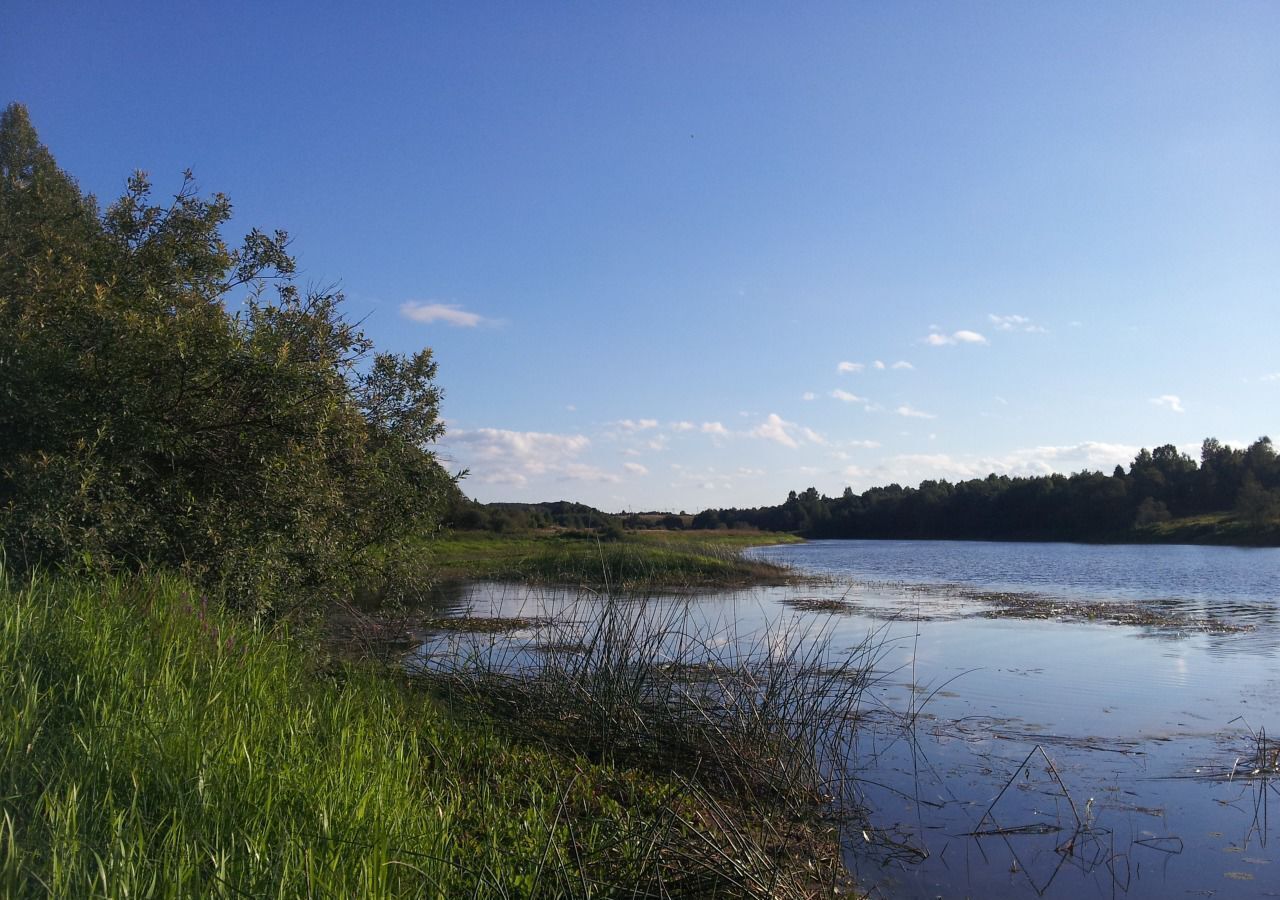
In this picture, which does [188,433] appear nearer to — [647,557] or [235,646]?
[235,646]

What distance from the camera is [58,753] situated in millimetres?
→ 4012

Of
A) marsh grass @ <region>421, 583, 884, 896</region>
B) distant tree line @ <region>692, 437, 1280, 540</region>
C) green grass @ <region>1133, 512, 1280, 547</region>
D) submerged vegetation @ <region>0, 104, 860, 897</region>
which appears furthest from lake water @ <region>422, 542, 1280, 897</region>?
distant tree line @ <region>692, 437, 1280, 540</region>

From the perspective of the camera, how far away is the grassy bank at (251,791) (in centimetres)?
320

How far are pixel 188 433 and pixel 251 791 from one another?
234 inches

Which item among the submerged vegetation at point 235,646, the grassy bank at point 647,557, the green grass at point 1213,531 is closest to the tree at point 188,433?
the submerged vegetation at point 235,646

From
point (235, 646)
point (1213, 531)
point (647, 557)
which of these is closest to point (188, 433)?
point (235, 646)

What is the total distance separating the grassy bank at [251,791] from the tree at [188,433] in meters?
1.55

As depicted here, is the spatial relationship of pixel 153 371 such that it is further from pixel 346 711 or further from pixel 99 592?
Result: pixel 346 711

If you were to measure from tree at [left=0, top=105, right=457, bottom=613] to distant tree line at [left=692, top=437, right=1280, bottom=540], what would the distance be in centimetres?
4878

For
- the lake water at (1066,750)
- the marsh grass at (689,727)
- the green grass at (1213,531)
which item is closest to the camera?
the lake water at (1066,750)

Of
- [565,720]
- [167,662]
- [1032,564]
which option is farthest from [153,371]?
[1032,564]

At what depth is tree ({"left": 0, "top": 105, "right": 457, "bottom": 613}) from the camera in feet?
26.4

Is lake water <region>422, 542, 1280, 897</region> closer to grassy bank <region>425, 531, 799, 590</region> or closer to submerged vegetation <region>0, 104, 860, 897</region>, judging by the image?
submerged vegetation <region>0, 104, 860, 897</region>

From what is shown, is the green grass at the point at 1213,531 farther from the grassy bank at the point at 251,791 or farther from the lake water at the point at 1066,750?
the grassy bank at the point at 251,791
